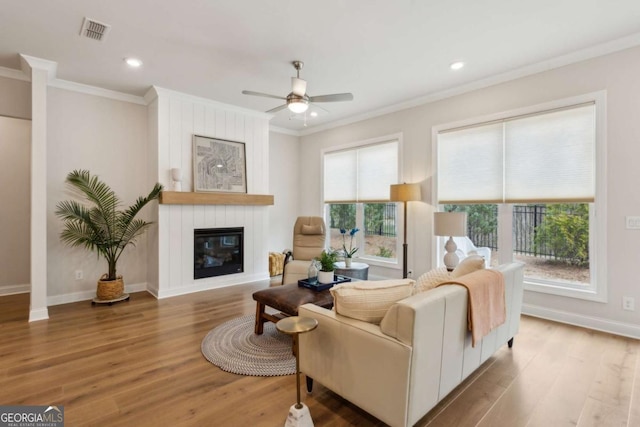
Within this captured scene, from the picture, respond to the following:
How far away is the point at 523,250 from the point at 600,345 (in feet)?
4.01

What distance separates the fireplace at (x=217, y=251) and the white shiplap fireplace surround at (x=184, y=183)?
0.08m

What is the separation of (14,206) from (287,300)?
4.64 metres

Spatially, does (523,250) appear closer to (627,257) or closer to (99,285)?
(627,257)

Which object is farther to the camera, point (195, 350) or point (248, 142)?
point (248, 142)

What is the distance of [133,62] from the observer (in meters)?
3.51

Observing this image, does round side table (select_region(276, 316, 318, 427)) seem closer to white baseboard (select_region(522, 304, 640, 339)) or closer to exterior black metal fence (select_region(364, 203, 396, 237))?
white baseboard (select_region(522, 304, 640, 339))

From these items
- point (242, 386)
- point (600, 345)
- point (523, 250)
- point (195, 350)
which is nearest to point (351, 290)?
point (242, 386)

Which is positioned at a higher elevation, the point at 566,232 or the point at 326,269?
the point at 566,232

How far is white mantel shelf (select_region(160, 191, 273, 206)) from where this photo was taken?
4.28 meters

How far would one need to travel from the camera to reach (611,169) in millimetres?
3090

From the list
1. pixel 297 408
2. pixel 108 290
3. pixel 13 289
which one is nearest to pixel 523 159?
pixel 297 408

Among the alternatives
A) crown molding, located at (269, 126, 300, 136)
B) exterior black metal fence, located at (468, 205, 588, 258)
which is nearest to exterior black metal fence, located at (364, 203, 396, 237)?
exterior black metal fence, located at (468, 205, 588, 258)

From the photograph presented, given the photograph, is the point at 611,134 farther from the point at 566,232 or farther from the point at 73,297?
the point at 73,297

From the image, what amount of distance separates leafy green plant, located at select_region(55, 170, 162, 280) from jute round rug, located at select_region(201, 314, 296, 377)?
207 cm
